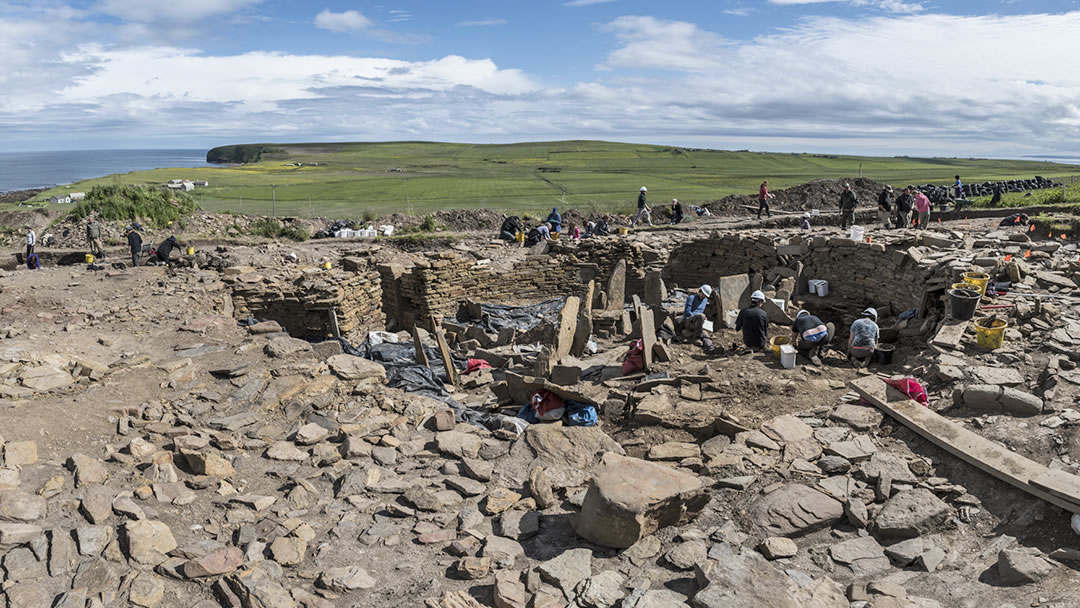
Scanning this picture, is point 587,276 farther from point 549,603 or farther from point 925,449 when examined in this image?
point 549,603

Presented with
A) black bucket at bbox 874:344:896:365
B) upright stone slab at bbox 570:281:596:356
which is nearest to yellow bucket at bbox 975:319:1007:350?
black bucket at bbox 874:344:896:365

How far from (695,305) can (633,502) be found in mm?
8932

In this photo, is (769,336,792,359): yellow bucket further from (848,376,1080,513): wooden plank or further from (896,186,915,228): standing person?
(896,186,915,228): standing person

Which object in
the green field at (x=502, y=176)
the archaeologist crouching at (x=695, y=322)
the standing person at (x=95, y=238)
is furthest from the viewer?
the green field at (x=502, y=176)

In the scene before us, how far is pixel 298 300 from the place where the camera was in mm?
14500

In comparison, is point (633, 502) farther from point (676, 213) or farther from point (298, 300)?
point (676, 213)

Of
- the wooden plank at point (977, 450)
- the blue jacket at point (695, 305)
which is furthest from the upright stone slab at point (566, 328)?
the wooden plank at point (977, 450)

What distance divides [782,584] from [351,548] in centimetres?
319

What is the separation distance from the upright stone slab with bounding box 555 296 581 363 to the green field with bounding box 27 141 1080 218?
18.8 meters

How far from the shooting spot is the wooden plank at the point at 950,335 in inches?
358

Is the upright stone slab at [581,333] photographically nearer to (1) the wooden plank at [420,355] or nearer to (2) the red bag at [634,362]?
(2) the red bag at [634,362]

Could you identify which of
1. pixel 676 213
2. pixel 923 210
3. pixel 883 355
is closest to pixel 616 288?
pixel 883 355

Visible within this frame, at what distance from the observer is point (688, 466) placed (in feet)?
21.6

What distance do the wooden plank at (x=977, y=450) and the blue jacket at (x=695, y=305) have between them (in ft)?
18.7
